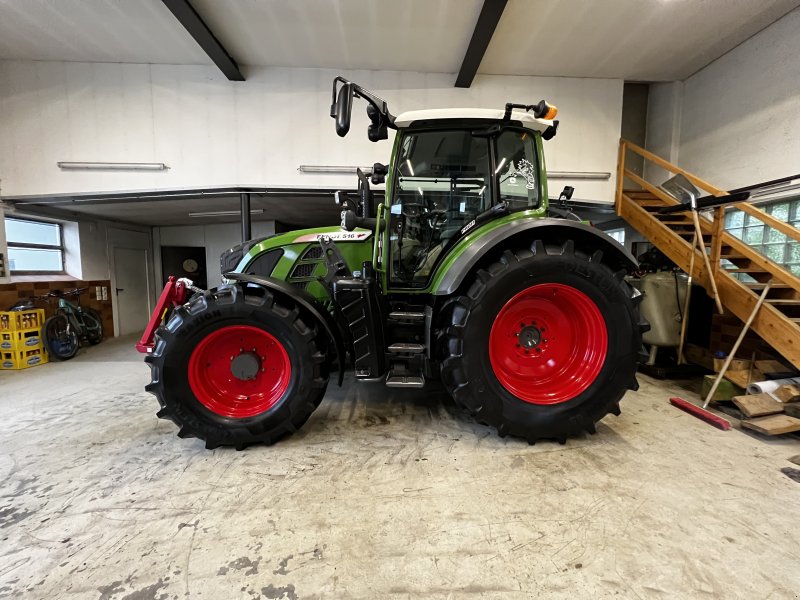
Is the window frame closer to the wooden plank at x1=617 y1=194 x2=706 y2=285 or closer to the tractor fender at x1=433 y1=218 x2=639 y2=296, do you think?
the tractor fender at x1=433 y1=218 x2=639 y2=296

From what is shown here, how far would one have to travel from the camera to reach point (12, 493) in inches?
63.3

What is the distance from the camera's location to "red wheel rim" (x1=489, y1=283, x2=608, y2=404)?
204 cm

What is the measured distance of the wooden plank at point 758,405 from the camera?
2.28 metres

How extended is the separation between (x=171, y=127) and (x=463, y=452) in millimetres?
4786

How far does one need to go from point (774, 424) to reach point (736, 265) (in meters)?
1.93

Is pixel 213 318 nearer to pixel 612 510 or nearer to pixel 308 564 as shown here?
pixel 308 564

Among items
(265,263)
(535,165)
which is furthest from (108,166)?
(535,165)

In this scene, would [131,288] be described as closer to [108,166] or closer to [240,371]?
[108,166]

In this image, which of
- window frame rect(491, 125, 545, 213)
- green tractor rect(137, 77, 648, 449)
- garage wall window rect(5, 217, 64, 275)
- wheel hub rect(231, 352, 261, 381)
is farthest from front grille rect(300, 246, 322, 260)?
garage wall window rect(5, 217, 64, 275)

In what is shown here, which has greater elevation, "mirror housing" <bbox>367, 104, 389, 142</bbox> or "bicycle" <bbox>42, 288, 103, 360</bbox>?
"mirror housing" <bbox>367, 104, 389, 142</bbox>

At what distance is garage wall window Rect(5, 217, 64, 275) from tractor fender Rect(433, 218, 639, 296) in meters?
6.05

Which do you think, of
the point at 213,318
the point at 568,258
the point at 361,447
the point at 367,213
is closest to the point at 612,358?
the point at 568,258

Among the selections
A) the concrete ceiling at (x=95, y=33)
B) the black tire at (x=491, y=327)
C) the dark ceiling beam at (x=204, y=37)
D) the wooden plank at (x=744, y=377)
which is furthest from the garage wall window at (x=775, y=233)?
the concrete ceiling at (x=95, y=33)

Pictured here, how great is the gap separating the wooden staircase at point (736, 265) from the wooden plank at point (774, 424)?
1.64 ft
